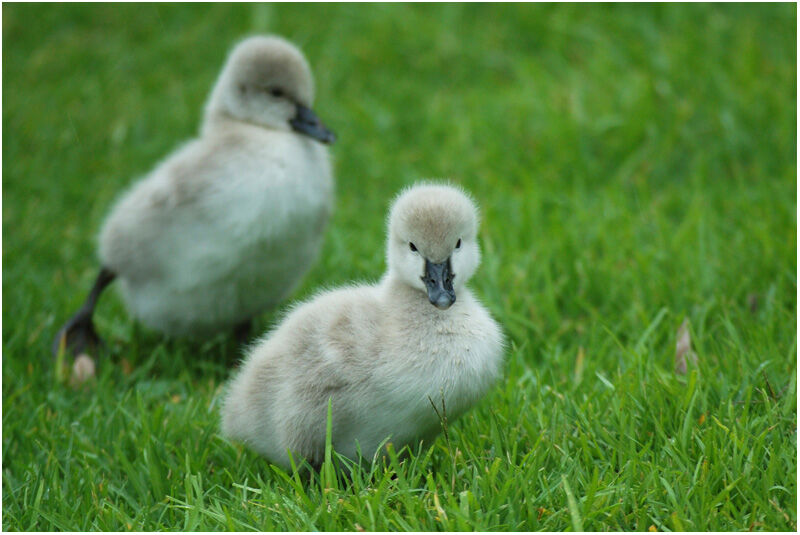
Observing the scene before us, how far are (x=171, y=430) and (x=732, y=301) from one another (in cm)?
259

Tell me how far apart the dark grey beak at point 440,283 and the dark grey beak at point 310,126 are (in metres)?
1.71

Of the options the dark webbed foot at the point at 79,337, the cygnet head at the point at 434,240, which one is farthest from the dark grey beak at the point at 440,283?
the dark webbed foot at the point at 79,337

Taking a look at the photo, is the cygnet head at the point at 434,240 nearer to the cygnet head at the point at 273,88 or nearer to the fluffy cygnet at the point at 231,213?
the fluffy cygnet at the point at 231,213

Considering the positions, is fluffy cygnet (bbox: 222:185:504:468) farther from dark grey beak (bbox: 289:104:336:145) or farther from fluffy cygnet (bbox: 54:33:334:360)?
dark grey beak (bbox: 289:104:336:145)

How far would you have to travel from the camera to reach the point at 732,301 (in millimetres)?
4559

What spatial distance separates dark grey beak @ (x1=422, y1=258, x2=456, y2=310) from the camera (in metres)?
3.18

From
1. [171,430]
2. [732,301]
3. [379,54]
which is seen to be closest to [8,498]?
[171,430]

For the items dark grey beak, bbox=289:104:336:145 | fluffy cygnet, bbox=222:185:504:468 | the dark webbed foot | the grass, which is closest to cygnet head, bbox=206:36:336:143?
dark grey beak, bbox=289:104:336:145

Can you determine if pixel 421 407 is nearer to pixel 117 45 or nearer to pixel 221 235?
pixel 221 235

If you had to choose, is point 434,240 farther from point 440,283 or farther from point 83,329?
point 83,329

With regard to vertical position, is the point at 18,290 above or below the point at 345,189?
below

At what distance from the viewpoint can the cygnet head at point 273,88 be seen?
4.93 metres

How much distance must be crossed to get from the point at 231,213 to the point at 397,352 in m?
1.60

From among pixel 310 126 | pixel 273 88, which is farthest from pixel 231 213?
pixel 273 88
